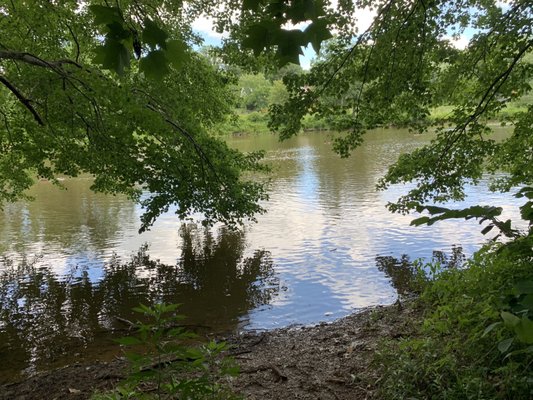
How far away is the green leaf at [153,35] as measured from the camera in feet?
5.58

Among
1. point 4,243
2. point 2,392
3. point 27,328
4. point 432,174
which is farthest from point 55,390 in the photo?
point 4,243

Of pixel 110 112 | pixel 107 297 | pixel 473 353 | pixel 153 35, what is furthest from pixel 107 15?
pixel 107 297

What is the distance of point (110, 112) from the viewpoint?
7.86 metres

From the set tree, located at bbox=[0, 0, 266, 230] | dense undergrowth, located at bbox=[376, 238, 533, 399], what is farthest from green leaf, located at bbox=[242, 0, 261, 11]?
tree, located at bbox=[0, 0, 266, 230]

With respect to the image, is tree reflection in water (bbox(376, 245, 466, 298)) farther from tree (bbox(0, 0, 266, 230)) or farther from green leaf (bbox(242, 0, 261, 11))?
green leaf (bbox(242, 0, 261, 11))

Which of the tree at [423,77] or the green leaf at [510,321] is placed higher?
the tree at [423,77]

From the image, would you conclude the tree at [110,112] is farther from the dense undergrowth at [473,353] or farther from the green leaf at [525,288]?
the green leaf at [525,288]

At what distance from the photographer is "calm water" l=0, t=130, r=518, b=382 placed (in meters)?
9.19

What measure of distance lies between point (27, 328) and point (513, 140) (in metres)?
10.4

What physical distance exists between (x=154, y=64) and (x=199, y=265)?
38.9 ft

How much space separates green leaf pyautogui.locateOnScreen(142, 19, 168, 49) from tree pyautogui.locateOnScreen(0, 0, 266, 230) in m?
4.49

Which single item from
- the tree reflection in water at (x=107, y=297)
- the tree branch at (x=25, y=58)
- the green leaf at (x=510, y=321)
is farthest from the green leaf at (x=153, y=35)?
the tree reflection in water at (x=107, y=297)

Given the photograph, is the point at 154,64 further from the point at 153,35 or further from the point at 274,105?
the point at 274,105

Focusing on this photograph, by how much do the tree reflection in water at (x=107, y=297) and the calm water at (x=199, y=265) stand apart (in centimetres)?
3
